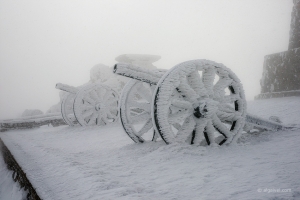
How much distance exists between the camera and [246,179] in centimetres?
169

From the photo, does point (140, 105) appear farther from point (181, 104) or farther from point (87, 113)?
point (87, 113)

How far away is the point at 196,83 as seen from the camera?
2756mm

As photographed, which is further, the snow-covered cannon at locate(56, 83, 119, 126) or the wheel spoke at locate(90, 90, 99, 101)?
the wheel spoke at locate(90, 90, 99, 101)

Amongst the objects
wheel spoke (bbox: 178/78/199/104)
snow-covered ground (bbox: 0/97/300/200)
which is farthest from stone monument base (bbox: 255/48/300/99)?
wheel spoke (bbox: 178/78/199/104)

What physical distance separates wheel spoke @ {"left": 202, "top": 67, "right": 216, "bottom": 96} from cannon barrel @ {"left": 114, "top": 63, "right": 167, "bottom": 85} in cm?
58

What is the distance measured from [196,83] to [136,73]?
733 mm

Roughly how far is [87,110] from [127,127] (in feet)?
11.5

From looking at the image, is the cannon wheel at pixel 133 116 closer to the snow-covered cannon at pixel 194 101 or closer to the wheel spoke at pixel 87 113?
the snow-covered cannon at pixel 194 101

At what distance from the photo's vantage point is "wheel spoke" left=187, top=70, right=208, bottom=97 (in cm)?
→ 275

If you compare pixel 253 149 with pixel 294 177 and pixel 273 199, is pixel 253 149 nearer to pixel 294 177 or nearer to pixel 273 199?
pixel 294 177

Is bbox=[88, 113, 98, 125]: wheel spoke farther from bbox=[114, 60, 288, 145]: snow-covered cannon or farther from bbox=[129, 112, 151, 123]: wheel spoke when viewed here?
bbox=[114, 60, 288, 145]: snow-covered cannon

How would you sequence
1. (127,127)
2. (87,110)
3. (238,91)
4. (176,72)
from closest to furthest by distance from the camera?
(176,72) → (238,91) → (127,127) → (87,110)

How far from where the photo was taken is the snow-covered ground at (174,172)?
152 centimetres

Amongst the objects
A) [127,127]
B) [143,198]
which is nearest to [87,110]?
[127,127]
